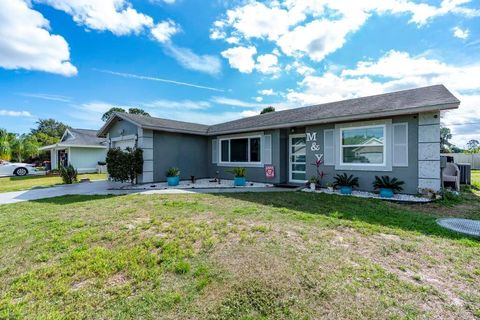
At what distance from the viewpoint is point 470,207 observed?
248 inches

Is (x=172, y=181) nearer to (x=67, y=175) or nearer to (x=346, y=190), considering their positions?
(x=67, y=175)

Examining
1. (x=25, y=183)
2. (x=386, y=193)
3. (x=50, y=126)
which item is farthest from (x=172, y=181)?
(x=50, y=126)

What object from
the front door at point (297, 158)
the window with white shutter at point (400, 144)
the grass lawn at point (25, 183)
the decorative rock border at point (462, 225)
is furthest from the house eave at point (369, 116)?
the grass lawn at point (25, 183)

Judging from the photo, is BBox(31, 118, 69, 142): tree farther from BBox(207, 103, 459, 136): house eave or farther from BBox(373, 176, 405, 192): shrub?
BBox(373, 176, 405, 192): shrub

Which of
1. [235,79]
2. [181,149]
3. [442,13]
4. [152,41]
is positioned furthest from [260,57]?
[442,13]

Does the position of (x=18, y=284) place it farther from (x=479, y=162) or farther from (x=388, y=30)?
(x=479, y=162)

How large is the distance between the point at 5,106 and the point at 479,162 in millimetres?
48693

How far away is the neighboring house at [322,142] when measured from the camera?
7.18 meters

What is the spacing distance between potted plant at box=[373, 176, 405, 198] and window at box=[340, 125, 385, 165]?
63 centimetres

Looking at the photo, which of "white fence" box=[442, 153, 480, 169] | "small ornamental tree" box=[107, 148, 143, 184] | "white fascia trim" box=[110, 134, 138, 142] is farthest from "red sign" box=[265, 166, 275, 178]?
"white fence" box=[442, 153, 480, 169]

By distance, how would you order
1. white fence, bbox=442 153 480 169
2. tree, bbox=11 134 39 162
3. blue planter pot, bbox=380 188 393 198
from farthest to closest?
tree, bbox=11 134 39 162
white fence, bbox=442 153 480 169
blue planter pot, bbox=380 188 393 198

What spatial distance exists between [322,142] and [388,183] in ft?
9.14

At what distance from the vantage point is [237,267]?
3027 mm

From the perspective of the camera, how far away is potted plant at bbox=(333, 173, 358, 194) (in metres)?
8.24
